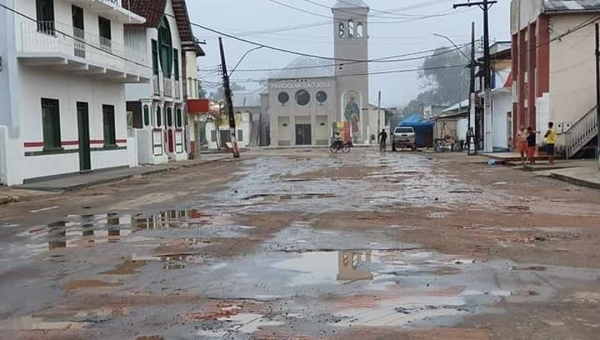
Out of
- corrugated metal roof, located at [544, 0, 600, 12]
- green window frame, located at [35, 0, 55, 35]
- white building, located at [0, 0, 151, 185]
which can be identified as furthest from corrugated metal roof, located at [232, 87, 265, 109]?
green window frame, located at [35, 0, 55, 35]

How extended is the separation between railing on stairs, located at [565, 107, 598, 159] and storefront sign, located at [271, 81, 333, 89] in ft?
202

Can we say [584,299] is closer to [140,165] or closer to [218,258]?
[218,258]

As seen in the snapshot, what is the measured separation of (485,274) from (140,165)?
A: 31.6 meters

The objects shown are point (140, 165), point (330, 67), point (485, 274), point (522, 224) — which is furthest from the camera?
point (330, 67)

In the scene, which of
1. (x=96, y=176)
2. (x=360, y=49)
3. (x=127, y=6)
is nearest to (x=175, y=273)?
(x=96, y=176)

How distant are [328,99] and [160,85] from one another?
175 ft

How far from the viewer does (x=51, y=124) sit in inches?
1076

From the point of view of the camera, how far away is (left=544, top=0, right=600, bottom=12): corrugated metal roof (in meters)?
34.6

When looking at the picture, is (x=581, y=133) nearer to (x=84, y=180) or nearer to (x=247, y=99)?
(x=84, y=180)

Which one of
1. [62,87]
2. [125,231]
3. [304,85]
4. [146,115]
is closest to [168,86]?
[146,115]

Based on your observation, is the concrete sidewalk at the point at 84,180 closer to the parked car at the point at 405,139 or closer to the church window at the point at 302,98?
the parked car at the point at 405,139

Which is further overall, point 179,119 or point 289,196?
point 179,119

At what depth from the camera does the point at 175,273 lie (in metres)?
8.59

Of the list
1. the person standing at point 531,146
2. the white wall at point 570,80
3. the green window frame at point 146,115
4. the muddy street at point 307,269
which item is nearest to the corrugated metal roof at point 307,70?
the green window frame at point 146,115
